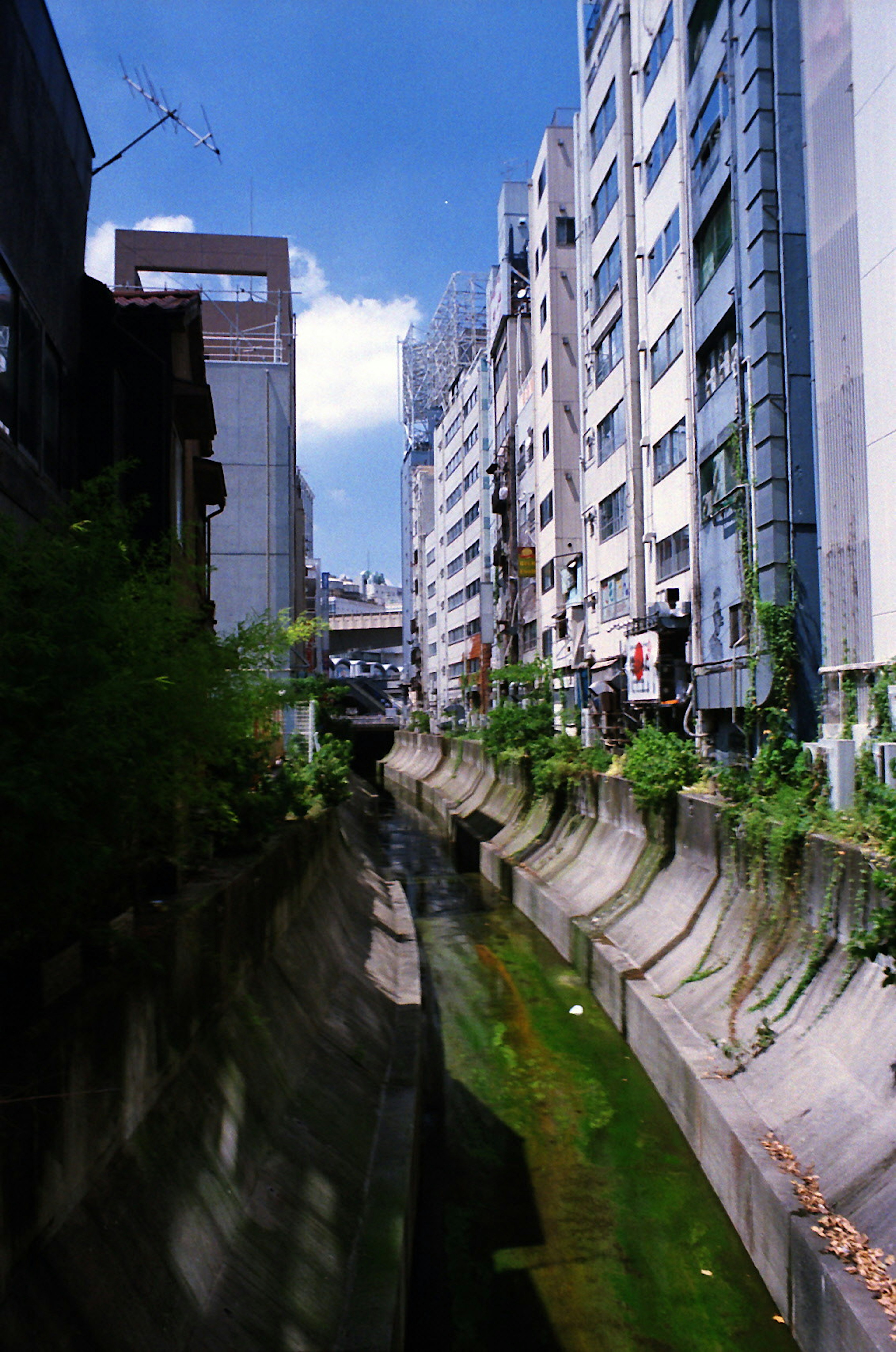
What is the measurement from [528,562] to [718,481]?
25681 millimetres

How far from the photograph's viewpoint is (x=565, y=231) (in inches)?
1688

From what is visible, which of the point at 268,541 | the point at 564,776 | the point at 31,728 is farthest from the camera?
the point at 268,541

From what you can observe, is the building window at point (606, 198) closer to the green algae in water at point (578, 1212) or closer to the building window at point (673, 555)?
the building window at point (673, 555)

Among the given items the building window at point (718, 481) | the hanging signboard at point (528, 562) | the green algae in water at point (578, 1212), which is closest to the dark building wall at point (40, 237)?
the green algae in water at point (578, 1212)

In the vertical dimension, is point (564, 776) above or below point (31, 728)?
below

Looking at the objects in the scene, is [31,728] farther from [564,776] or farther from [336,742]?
[336,742]

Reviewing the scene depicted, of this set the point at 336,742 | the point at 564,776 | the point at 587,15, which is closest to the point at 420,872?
the point at 336,742

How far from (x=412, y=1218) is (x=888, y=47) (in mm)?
17598


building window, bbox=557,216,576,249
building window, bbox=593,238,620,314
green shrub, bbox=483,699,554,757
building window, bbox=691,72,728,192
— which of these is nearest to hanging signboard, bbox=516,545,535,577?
green shrub, bbox=483,699,554,757

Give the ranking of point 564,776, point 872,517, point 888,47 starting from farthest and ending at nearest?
point 564,776, point 872,517, point 888,47

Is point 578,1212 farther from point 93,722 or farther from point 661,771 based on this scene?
point 661,771

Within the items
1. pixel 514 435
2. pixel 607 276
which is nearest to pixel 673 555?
pixel 607 276

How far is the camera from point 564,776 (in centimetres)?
2503

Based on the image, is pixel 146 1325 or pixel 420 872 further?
pixel 420 872
